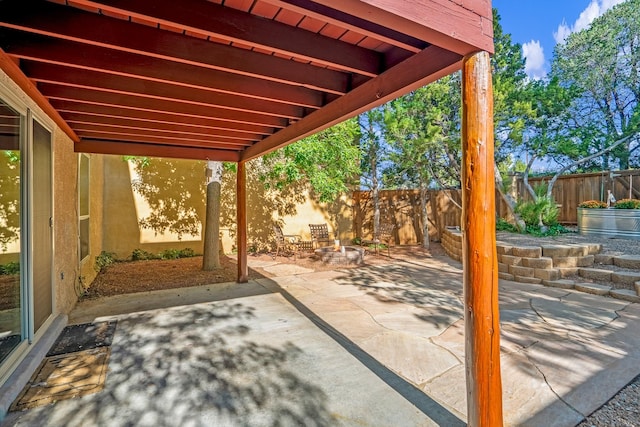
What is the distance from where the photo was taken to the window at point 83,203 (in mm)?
4702

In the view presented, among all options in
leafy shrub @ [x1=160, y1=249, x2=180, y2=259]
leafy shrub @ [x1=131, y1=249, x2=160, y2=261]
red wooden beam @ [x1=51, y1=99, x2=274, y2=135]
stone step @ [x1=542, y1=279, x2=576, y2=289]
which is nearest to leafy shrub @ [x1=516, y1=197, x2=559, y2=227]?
stone step @ [x1=542, y1=279, x2=576, y2=289]

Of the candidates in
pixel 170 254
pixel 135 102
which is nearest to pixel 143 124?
pixel 135 102

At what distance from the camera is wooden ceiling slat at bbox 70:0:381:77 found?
1700 millimetres

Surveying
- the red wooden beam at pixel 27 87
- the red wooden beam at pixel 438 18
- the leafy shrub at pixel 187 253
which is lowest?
the leafy shrub at pixel 187 253

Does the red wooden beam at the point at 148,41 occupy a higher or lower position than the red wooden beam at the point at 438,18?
higher

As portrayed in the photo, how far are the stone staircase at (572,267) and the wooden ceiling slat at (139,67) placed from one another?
4.49m

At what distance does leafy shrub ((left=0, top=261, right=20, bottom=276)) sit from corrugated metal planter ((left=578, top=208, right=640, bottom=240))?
9.13 metres

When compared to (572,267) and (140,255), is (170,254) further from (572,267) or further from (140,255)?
(572,267)

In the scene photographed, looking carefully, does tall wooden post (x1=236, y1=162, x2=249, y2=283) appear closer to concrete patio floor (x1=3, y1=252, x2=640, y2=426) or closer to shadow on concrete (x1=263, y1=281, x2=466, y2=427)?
concrete patio floor (x1=3, y1=252, x2=640, y2=426)

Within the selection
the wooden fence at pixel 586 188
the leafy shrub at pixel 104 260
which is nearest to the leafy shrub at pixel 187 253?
the leafy shrub at pixel 104 260

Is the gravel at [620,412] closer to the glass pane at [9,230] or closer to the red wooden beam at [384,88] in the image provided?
the red wooden beam at [384,88]

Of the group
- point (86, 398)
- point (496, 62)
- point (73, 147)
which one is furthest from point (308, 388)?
point (496, 62)

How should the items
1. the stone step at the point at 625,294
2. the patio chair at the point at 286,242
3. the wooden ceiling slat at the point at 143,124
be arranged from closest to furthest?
the wooden ceiling slat at the point at 143,124
the stone step at the point at 625,294
the patio chair at the point at 286,242

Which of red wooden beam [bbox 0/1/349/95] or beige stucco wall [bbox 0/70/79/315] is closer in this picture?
red wooden beam [bbox 0/1/349/95]
